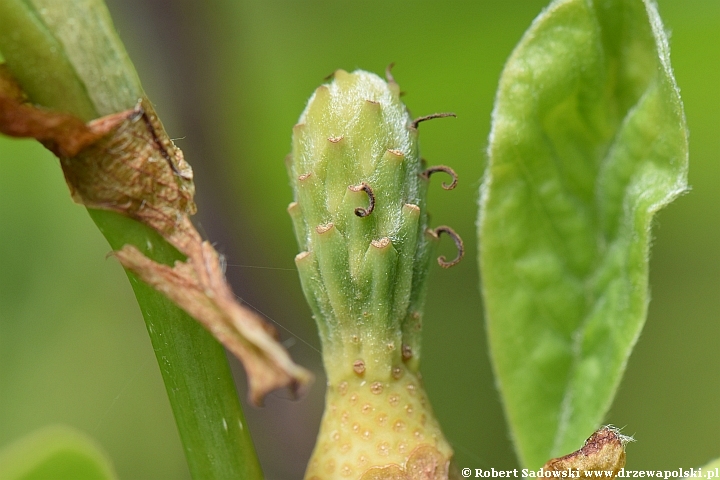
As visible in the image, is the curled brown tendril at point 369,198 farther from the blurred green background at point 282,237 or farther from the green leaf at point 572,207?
the blurred green background at point 282,237

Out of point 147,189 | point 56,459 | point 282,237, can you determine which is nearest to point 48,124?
point 147,189

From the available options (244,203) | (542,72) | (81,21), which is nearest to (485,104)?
(244,203)

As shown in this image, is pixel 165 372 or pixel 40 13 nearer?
pixel 40 13

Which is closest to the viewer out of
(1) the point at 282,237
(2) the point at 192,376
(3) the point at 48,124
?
(3) the point at 48,124

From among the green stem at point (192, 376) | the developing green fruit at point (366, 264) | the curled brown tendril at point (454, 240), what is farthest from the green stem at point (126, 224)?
the curled brown tendril at point (454, 240)

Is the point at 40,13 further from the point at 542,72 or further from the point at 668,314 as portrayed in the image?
the point at 668,314

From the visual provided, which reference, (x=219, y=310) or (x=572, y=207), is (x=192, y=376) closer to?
(x=219, y=310)

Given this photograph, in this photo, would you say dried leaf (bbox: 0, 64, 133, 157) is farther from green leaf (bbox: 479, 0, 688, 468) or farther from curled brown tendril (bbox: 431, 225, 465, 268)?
green leaf (bbox: 479, 0, 688, 468)
